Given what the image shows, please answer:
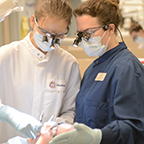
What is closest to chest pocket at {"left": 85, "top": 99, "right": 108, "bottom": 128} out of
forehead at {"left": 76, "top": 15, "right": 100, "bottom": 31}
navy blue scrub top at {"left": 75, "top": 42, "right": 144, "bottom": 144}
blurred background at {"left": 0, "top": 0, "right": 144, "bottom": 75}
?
navy blue scrub top at {"left": 75, "top": 42, "right": 144, "bottom": 144}

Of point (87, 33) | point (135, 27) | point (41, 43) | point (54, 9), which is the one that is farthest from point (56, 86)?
point (135, 27)

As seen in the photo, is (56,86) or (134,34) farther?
(134,34)

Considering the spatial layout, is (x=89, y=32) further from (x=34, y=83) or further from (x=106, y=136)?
(x=106, y=136)

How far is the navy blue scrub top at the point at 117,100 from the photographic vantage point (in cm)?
121

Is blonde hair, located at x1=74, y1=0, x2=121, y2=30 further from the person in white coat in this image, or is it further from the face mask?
the face mask

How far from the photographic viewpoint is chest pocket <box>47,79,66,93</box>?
5.79 feet

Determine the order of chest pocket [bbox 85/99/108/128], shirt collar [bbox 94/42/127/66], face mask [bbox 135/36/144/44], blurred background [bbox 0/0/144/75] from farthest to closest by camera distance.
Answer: face mask [bbox 135/36/144/44], blurred background [bbox 0/0/144/75], shirt collar [bbox 94/42/127/66], chest pocket [bbox 85/99/108/128]

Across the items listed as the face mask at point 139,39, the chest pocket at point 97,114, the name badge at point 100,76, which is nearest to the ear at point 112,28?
the name badge at point 100,76

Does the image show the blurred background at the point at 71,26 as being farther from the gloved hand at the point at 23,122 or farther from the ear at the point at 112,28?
the gloved hand at the point at 23,122

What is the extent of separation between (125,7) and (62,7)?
2.84m

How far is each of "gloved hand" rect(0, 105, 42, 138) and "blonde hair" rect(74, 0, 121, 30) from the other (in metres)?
0.84

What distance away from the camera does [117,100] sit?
1.25 metres

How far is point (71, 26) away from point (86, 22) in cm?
161

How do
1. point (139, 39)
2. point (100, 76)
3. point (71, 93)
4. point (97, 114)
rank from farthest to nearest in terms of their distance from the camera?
point (139, 39), point (71, 93), point (100, 76), point (97, 114)
